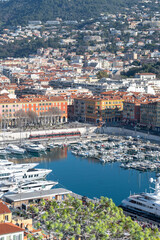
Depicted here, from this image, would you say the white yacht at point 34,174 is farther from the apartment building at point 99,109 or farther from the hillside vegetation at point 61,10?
the hillside vegetation at point 61,10

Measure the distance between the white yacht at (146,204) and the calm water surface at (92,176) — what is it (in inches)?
98.3

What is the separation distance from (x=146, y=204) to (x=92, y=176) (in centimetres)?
1023

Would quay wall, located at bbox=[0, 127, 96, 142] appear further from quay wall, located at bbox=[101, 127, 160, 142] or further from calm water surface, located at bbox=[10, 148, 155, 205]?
calm water surface, located at bbox=[10, 148, 155, 205]

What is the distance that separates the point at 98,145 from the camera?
45250 millimetres

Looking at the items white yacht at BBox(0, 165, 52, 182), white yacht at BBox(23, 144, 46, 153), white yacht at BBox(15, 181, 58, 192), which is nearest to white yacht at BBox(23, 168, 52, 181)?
white yacht at BBox(0, 165, 52, 182)

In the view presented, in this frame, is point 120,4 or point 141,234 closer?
point 141,234

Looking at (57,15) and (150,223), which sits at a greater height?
(57,15)

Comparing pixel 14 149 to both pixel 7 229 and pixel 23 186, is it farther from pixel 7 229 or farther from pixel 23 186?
pixel 7 229

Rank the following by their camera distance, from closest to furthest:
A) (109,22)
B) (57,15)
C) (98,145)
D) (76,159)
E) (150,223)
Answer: (150,223) < (76,159) < (98,145) < (109,22) < (57,15)

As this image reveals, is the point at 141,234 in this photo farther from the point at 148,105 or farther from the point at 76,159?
the point at 148,105

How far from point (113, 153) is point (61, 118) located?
1312cm

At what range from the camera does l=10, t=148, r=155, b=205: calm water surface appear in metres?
32.4

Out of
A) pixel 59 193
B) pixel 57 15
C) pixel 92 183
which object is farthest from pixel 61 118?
pixel 57 15

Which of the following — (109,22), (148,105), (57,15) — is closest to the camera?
(148,105)
